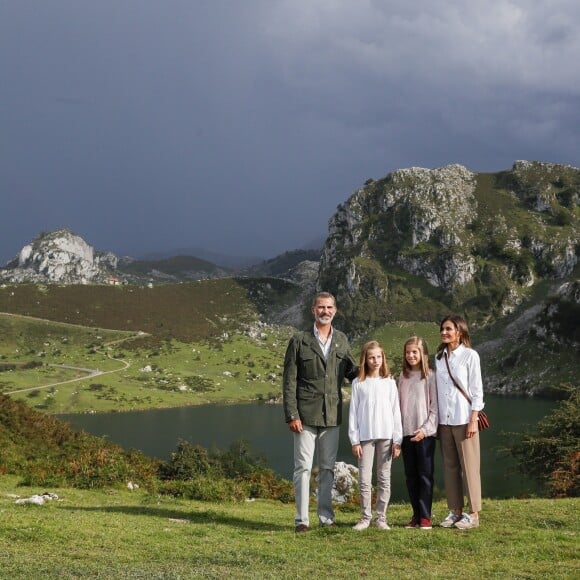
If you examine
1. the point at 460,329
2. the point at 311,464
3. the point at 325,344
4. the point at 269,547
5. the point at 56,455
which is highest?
the point at 460,329

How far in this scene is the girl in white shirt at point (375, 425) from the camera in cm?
1088

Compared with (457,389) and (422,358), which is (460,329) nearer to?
(422,358)

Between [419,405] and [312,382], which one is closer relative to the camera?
[419,405]

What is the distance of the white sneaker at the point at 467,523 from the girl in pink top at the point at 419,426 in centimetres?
53

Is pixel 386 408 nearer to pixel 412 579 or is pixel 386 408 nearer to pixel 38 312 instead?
pixel 412 579

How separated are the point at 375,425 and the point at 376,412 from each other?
242mm

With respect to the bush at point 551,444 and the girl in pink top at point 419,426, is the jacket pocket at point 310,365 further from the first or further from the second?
the bush at point 551,444

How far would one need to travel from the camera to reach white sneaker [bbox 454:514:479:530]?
35.6 ft

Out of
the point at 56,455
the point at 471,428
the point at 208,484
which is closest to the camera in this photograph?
the point at 471,428

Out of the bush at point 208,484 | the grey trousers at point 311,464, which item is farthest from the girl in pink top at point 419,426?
the bush at point 208,484

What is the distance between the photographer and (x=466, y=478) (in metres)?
10.9

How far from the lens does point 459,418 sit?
10.9m

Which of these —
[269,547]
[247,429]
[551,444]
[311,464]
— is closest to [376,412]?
[311,464]

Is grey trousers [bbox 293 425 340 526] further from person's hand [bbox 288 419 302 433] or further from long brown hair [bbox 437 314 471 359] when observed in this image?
long brown hair [bbox 437 314 471 359]
